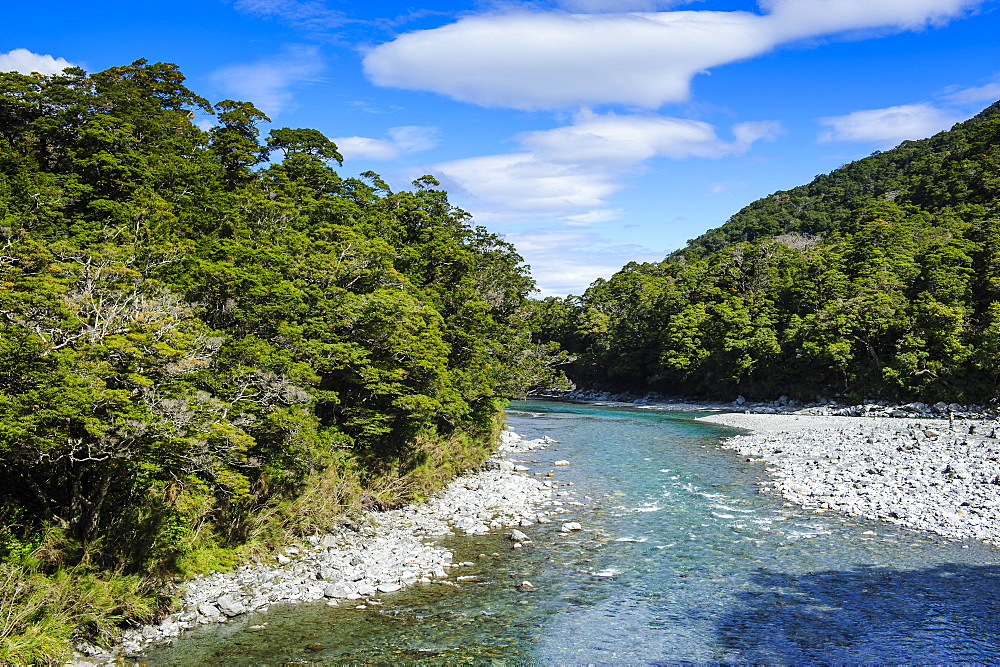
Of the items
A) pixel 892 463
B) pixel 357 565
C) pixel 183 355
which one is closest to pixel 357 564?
pixel 357 565

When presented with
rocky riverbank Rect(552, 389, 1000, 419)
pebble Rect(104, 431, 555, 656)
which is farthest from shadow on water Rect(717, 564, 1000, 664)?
rocky riverbank Rect(552, 389, 1000, 419)

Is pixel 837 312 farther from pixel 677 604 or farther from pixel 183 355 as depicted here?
pixel 183 355

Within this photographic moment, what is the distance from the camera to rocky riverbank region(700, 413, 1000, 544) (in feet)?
54.0

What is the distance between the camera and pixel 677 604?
1152 cm

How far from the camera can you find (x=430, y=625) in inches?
415

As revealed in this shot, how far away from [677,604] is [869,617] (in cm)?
337

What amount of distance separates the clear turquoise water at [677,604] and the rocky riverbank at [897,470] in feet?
4.63

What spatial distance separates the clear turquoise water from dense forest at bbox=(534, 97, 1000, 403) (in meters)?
31.8

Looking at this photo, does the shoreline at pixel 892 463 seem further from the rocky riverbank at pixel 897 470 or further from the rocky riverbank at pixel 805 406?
the rocky riverbank at pixel 805 406

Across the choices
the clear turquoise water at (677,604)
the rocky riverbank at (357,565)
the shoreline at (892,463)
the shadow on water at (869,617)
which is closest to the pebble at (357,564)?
the rocky riverbank at (357,565)

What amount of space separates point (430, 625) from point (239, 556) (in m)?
4.92

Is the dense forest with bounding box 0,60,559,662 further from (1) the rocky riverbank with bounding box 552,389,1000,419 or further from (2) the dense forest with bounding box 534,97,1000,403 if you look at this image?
(2) the dense forest with bounding box 534,97,1000,403

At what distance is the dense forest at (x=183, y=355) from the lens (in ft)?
30.3

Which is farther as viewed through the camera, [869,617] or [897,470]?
[897,470]
